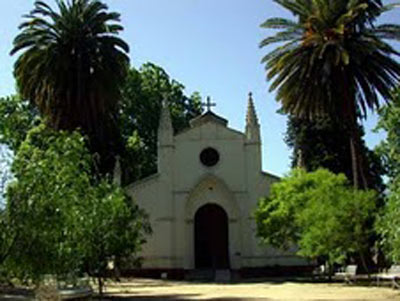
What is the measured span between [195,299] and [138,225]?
198 inches

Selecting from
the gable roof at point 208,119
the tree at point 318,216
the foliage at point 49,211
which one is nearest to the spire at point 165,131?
the gable roof at point 208,119

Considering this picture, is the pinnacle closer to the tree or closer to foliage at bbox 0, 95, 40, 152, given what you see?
the tree

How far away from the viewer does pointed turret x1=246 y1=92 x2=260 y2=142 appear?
42750 mm

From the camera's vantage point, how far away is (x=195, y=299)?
2288 centimetres

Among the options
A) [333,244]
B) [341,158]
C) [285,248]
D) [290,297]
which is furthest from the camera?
[341,158]

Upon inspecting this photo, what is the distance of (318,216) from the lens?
29281mm

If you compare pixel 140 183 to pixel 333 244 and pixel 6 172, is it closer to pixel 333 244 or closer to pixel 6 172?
pixel 333 244

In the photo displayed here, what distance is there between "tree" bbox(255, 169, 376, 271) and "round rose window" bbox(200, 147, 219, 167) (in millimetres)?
6207

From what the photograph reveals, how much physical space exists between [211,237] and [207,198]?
2.61 m

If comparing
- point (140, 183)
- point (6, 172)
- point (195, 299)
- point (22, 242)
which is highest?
point (140, 183)

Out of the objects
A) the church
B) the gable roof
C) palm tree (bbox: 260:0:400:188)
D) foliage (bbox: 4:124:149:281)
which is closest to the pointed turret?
the church

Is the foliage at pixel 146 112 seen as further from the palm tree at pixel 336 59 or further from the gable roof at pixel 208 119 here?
the palm tree at pixel 336 59

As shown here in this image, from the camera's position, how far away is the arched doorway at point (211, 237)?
42.1 metres

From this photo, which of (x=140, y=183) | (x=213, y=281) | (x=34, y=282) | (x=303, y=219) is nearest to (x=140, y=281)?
(x=213, y=281)
